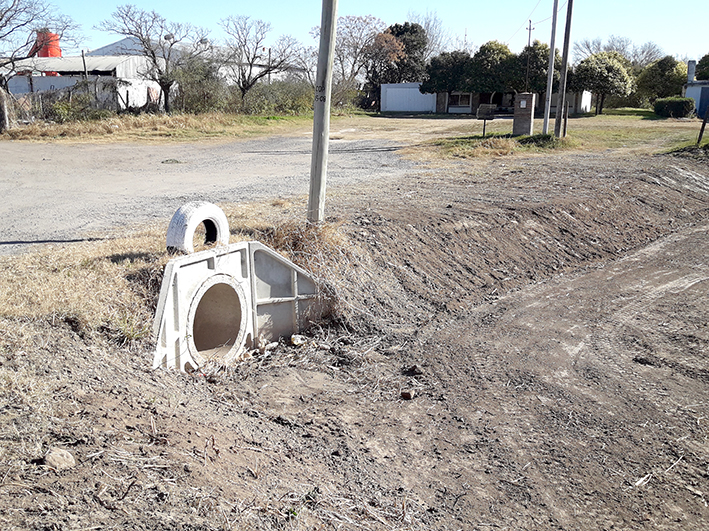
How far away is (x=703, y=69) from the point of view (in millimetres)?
45438

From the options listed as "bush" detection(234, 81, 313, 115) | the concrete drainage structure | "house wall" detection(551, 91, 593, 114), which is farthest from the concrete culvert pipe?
"house wall" detection(551, 91, 593, 114)

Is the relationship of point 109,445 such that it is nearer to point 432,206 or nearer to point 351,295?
point 351,295

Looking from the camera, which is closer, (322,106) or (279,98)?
(322,106)

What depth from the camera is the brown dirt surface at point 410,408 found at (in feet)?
11.6

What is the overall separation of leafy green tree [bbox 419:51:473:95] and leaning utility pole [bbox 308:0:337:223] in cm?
3847

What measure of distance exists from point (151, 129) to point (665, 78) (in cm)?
3718

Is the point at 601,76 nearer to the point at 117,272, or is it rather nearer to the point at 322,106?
the point at 322,106

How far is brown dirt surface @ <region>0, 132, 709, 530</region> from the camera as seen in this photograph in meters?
3.53

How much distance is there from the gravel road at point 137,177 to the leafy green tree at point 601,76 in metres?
21.2

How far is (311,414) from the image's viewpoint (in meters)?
5.48

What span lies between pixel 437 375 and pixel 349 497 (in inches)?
97.6

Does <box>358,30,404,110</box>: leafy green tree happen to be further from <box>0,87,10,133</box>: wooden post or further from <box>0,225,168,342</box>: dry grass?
<box>0,225,168,342</box>: dry grass

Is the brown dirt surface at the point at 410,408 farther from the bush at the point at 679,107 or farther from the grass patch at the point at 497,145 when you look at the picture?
the bush at the point at 679,107

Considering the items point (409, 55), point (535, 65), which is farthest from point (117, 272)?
point (409, 55)
